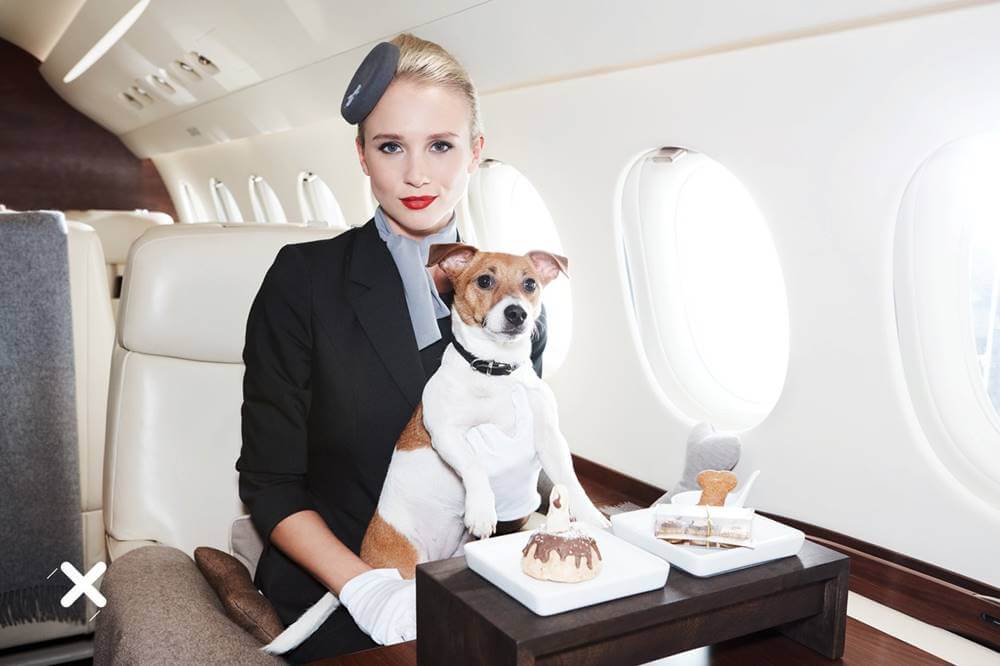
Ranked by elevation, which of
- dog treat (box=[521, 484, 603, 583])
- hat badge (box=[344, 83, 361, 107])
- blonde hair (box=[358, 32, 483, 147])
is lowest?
dog treat (box=[521, 484, 603, 583])

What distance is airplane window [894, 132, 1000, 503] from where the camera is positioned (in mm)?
2014

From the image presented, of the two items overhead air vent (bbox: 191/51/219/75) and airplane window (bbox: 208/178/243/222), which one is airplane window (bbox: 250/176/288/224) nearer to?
airplane window (bbox: 208/178/243/222)

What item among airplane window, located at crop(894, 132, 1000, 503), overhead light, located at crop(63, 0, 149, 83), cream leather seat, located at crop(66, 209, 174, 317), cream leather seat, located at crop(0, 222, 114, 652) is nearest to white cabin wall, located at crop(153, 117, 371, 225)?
cream leather seat, located at crop(66, 209, 174, 317)

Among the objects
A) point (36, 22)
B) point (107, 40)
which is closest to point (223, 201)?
point (36, 22)

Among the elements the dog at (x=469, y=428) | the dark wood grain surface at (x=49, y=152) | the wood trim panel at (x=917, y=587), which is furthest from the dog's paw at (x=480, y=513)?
the dark wood grain surface at (x=49, y=152)

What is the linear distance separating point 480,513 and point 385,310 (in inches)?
13.6

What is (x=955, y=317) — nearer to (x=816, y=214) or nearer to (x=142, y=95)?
(x=816, y=214)

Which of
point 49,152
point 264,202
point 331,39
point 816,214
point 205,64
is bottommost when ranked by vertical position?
point 816,214

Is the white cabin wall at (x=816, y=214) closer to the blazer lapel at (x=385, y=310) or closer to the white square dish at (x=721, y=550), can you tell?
the white square dish at (x=721, y=550)

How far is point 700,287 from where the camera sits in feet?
9.87

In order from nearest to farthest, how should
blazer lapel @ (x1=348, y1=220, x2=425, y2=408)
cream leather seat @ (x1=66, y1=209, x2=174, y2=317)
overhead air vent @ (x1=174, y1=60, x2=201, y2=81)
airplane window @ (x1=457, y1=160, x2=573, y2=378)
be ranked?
blazer lapel @ (x1=348, y1=220, x2=425, y2=408) < airplane window @ (x1=457, y1=160, x2=573, y2=378) < cream leather seat @ (x1=66, y1=209, x2=174, y2=317) < overhead air vent @ (x1=174, y1=60, x2=201, y2=81)

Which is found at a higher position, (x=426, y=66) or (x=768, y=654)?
(x=426, y=66)

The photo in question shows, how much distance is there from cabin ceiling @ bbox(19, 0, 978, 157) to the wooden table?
3.15ft

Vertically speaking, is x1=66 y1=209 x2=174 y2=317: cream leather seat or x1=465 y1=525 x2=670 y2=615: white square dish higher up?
x1=66 y1=209 x2=174 y2=317: cream leather seat
